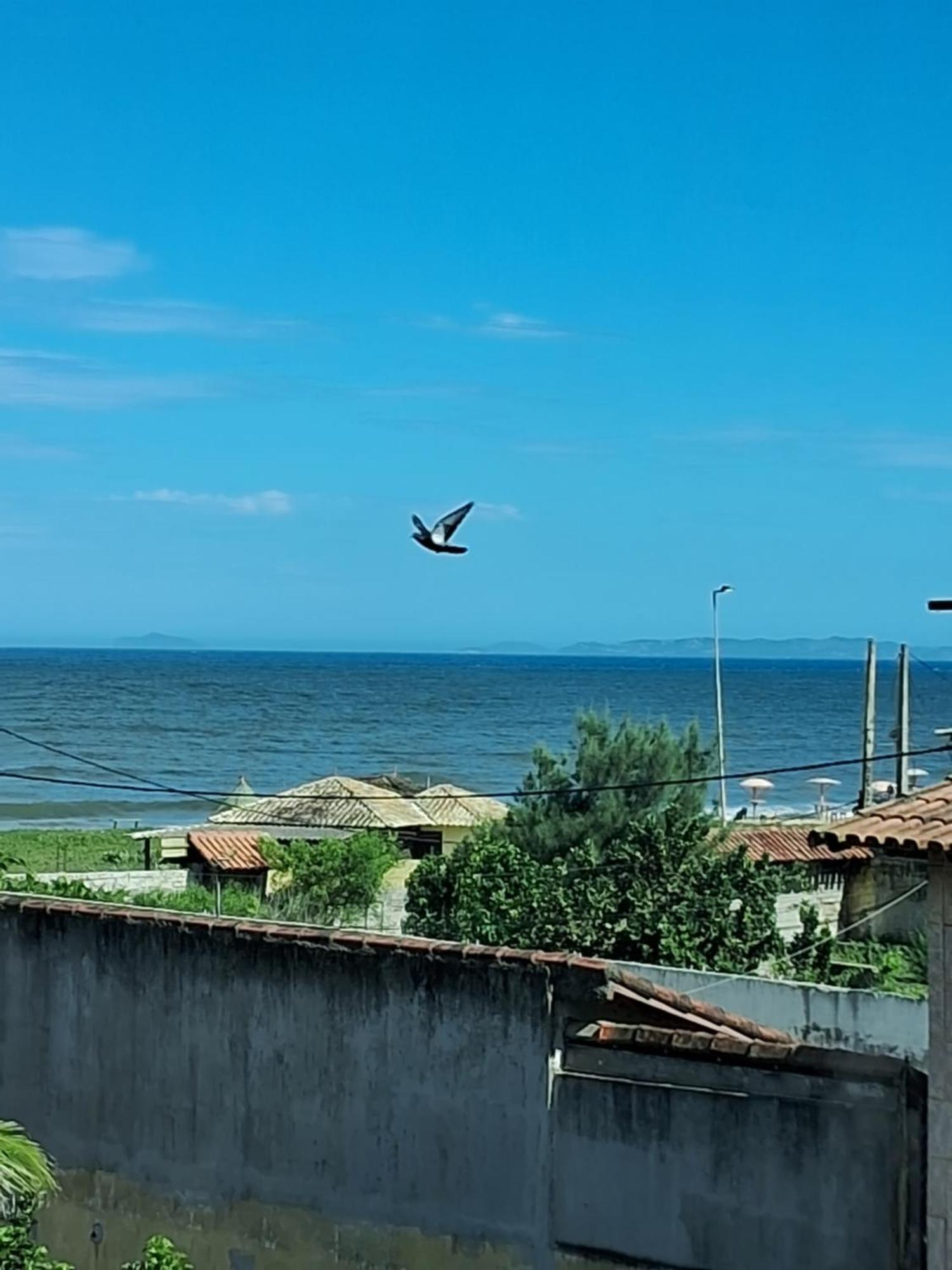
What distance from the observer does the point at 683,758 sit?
28266 millimetres

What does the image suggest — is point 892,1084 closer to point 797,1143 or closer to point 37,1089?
point 797,1143

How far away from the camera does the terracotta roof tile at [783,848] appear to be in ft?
91.5

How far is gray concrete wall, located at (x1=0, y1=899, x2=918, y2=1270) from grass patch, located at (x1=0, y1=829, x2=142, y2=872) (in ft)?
72.1

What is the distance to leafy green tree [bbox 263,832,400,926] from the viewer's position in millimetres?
25672

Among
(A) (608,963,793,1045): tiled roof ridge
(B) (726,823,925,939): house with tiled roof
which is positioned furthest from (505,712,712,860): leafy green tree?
(A) (608,963,793,1045): tiled roof ridge

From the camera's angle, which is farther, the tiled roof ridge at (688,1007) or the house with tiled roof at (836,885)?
the house with tiled roof at (836,885)

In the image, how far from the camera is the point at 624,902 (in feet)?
64.0

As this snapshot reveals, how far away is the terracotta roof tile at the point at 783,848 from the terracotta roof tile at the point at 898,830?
17.4m

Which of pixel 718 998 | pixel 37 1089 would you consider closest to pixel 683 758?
pixel 718 998

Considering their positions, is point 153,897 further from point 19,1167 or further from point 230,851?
point 19,1167

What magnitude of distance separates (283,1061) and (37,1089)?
240cm

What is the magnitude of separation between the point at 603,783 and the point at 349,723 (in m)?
78.4

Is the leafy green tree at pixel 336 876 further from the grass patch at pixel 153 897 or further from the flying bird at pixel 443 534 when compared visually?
the flying bird at pixel 443 534

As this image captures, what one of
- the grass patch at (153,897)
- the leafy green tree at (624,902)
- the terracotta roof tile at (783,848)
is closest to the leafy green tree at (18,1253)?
the grass patch at (153,897)
